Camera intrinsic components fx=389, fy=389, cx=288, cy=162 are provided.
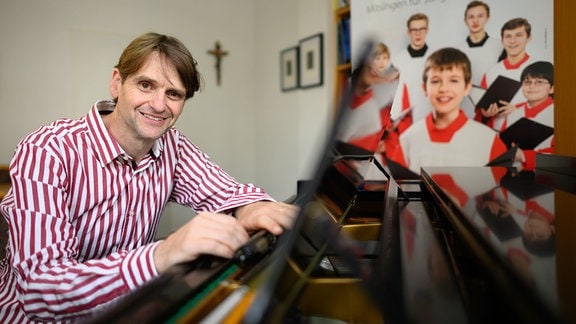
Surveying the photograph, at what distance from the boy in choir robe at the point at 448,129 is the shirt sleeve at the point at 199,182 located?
4.76 ft

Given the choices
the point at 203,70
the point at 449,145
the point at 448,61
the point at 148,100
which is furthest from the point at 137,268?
the point at 203,70

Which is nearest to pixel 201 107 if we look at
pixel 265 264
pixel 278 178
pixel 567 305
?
pixel 278 178

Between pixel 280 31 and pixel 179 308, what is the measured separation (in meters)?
3.47

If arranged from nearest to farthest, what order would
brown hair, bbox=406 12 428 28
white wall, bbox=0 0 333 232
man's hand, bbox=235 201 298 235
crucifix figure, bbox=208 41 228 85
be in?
man's hand, bbox=235 201 298 235 < brown hair, bbox=406 12 428 28 < white wall, bbox=0 0 333 232 < crucifix figure, bbox=208 41 228 85

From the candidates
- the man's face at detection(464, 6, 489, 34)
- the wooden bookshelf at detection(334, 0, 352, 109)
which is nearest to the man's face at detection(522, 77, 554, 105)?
the man's face at detection(464, 6, 489, 34)

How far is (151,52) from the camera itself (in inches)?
43.1

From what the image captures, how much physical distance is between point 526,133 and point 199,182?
1711mm

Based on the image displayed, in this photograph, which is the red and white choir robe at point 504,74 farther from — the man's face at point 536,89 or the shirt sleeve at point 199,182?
the shirt sleeve at point 199,182

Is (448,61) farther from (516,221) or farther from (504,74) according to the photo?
(516,221)

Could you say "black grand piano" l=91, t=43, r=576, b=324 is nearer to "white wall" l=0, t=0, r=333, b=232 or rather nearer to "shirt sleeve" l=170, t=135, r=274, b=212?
"shirt sleeve" l=170, t=135, r=274, b=212

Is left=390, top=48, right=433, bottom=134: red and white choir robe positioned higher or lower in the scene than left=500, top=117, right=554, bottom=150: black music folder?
higher

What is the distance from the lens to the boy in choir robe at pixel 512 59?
1.99 metres

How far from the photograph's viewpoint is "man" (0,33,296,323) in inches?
27.5

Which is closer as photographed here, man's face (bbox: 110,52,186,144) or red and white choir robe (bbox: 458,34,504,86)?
man's face (bbox: 110,52,186,144)
